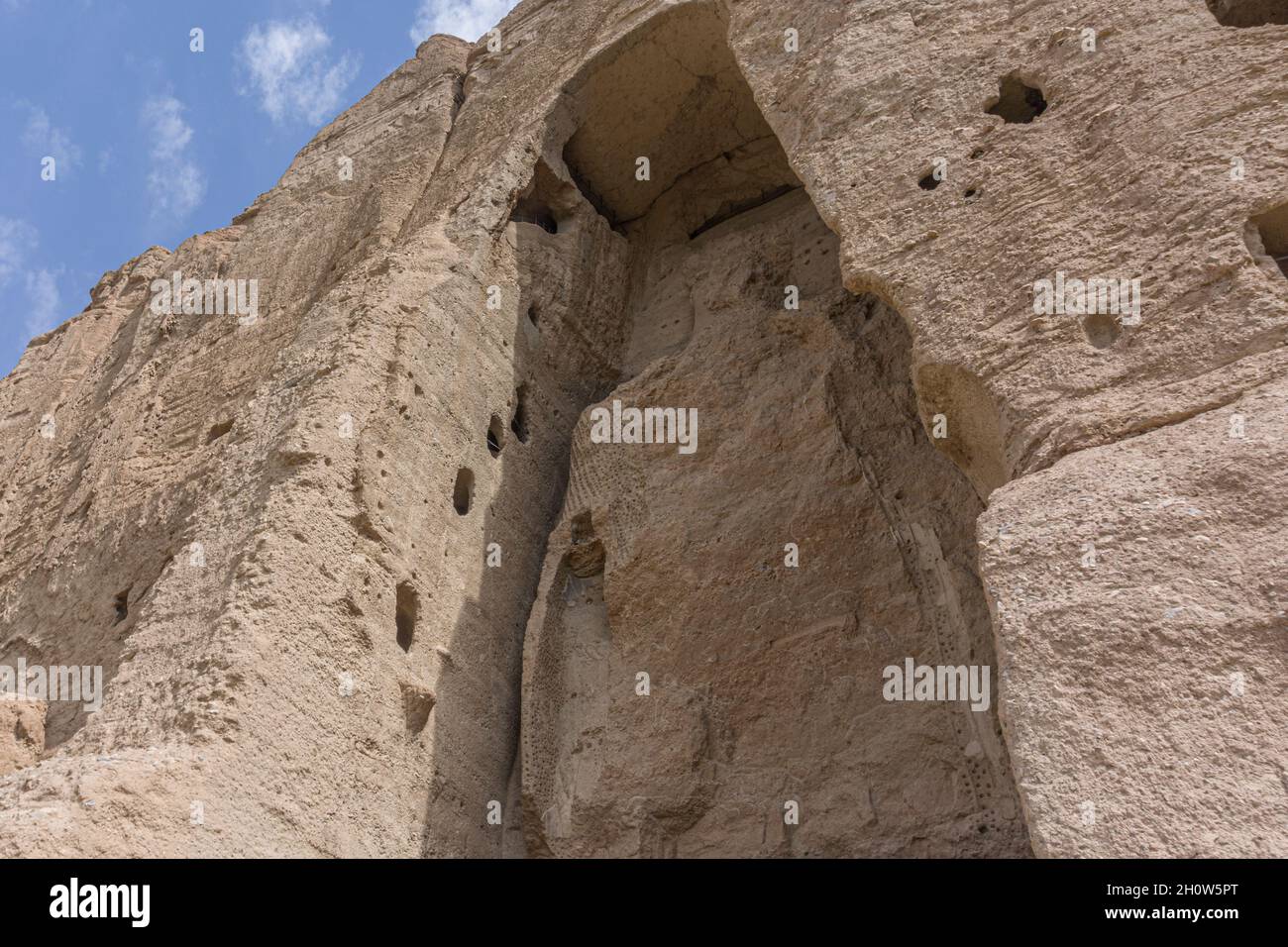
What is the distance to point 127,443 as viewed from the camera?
813 centimetres

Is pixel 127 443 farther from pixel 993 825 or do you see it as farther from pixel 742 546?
pixel 993 825

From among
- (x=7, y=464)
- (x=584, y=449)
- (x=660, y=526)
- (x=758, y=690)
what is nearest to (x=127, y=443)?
(x=7, y=464)

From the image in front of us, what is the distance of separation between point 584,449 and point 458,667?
170 centimetres

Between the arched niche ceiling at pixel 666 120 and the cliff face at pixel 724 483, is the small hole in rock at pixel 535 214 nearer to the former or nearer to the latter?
the cliff face at pixel 724 483

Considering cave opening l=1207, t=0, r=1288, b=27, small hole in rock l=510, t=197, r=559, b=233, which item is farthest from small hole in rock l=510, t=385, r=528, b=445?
cave opening l=1207, t=0, r=1288, b=27
